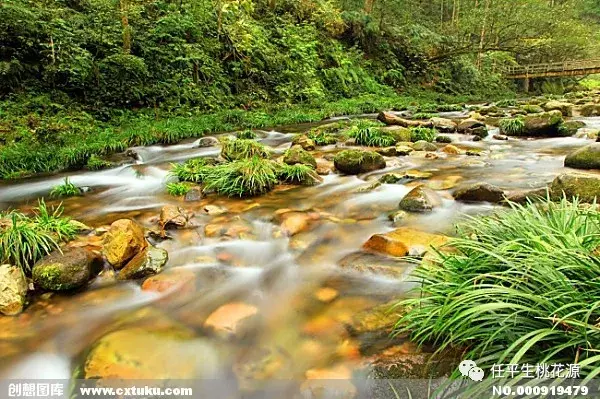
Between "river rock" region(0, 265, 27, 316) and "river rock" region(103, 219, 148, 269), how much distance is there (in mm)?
Result: 746

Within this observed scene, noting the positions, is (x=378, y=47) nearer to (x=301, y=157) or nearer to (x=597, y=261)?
(x=301, y=157)

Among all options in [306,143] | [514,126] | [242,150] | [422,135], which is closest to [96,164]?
[242,150]

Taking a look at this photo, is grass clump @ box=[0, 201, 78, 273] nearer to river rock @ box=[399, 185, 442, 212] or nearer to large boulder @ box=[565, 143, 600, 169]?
river rock @ box=[399, 185, 442, 212]

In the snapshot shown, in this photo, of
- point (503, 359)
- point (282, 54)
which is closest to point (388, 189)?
point (503, 359)

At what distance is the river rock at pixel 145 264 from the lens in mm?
3795

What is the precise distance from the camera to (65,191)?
21.7ft

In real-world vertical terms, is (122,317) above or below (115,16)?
below

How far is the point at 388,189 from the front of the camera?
605 cm

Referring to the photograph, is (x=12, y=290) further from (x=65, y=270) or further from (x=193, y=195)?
(x=193, y=195)

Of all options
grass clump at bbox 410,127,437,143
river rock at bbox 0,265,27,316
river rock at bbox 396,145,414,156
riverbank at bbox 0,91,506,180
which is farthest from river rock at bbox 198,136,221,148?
river rock at bbox 0,265,27,316

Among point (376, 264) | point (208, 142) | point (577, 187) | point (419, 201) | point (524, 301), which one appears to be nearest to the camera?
point (524, 301)

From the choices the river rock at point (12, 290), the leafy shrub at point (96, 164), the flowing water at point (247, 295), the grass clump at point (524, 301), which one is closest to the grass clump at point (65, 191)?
the flowing water at point (247, 295)

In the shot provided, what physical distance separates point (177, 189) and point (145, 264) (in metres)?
2.81

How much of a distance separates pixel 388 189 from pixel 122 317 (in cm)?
421
